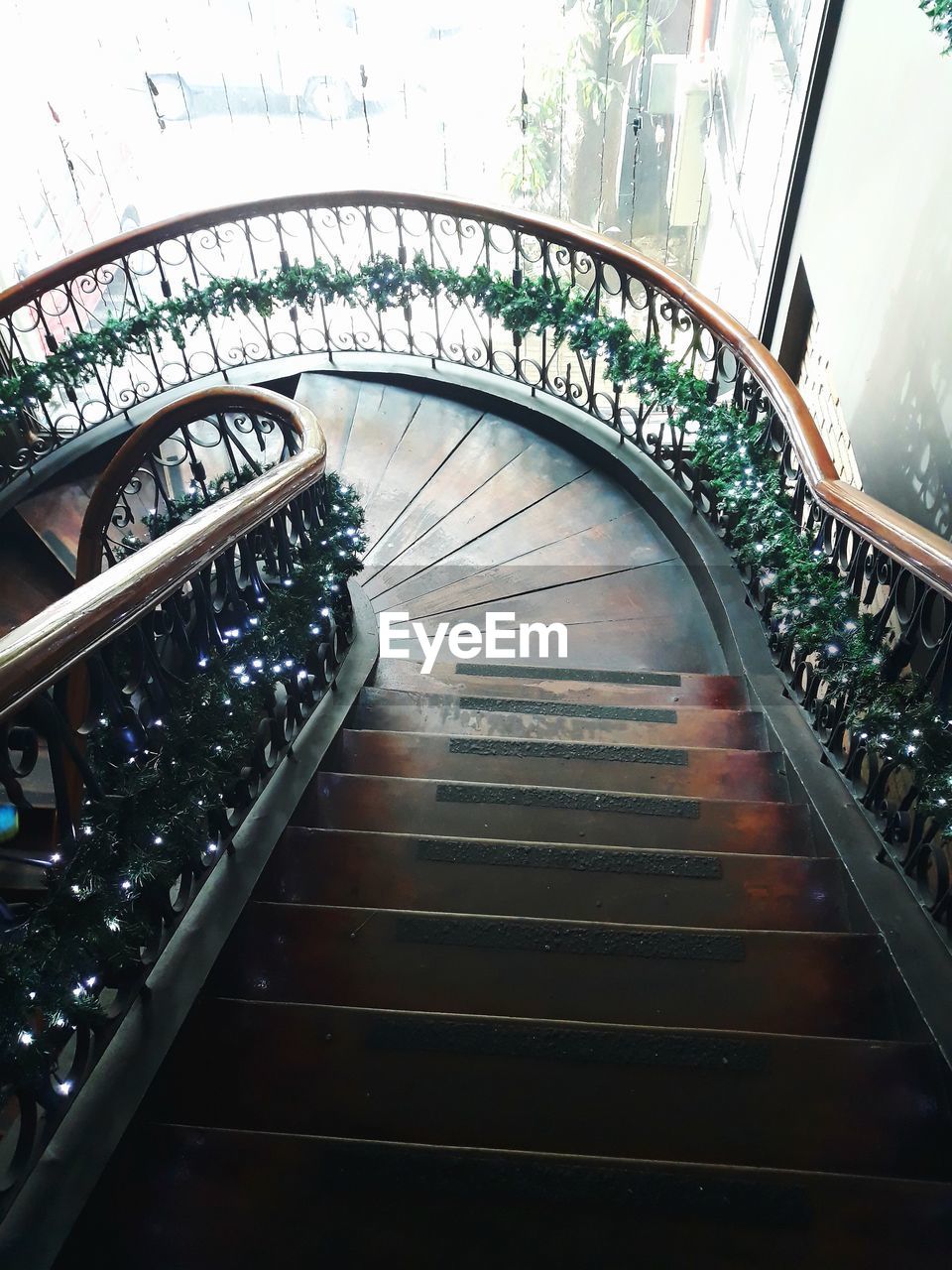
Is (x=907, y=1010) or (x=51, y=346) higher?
(x=51, y=346)

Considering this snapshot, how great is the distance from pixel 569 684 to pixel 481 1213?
6.54ft

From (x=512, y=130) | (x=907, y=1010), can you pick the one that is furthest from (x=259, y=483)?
(x=512, y=130)

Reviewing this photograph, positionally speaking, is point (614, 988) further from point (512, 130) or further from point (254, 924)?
point (512, 130)

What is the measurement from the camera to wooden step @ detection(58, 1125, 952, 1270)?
1366 mm

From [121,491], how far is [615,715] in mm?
2321

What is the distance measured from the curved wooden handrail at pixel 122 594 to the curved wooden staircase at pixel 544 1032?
2.91 ft

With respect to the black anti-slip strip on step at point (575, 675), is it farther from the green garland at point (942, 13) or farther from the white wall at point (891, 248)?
the green garland at point (942, 13)

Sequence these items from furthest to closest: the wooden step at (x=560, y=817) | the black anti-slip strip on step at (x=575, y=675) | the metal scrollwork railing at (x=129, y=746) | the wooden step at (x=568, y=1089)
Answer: the black anti-slip strip on step at (x=575, y=675), the wooden step at (x=560, y=817), the wooden step at (x=568, y=1089), the metal scrollwork railing at (x=129, y=746)

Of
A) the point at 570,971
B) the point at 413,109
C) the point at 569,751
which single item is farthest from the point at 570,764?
the point at 413,109

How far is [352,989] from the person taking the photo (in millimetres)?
1871

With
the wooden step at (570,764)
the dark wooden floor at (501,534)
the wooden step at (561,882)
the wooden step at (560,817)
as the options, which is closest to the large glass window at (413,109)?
the dark wooden floor at (501,534)

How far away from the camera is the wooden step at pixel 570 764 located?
2592 millimetres

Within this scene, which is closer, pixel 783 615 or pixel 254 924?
pixel 254 924

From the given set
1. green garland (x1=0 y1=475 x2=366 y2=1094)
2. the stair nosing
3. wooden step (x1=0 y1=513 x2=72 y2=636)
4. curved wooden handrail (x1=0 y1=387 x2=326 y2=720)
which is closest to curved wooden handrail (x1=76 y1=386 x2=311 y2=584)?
curved wooden handrail (x1=0 y1=387 x2=326 y2=720)
